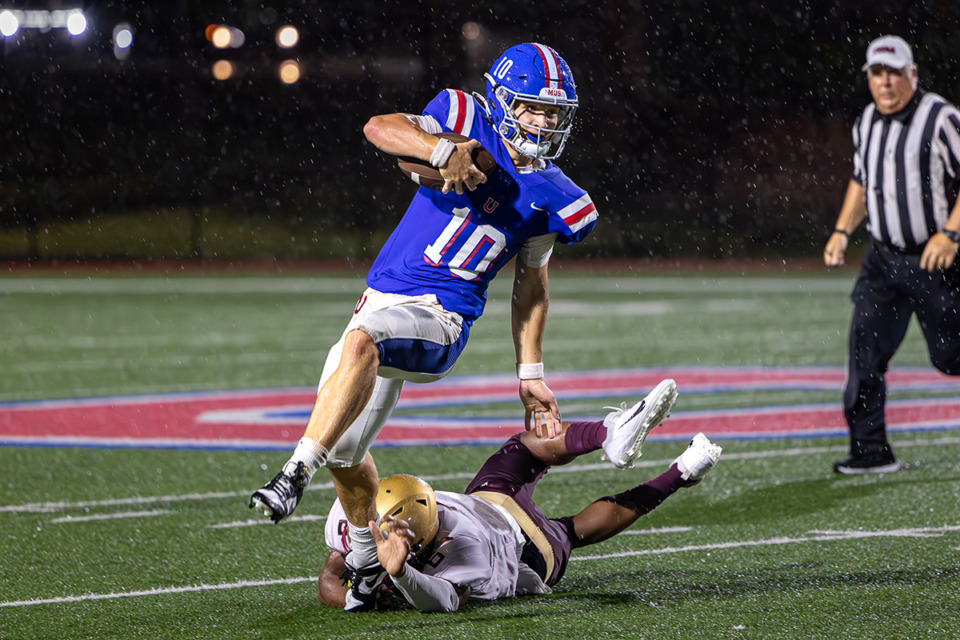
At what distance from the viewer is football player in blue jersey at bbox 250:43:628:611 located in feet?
10.4

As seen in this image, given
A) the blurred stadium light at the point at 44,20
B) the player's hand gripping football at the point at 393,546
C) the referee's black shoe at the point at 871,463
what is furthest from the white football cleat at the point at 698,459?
the blurred stadium light at the point at 44,20

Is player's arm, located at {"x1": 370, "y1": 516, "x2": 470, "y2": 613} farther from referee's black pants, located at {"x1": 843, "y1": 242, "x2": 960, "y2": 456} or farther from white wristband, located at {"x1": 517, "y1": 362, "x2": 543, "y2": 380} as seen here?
referee's black pants, located at {"x1": 843, "y1": 242, "x2": 960, "y2": 456}

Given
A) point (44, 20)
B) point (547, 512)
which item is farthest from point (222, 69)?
point (547, 512)

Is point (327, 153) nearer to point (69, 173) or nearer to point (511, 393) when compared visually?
point (69, 173)

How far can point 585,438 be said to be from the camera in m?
3.66

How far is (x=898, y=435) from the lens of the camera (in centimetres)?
625

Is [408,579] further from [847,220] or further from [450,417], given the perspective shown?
[450,417]

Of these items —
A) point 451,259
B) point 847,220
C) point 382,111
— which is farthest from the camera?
point 382,111

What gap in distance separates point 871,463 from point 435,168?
114 inches

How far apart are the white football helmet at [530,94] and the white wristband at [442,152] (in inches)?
18.2

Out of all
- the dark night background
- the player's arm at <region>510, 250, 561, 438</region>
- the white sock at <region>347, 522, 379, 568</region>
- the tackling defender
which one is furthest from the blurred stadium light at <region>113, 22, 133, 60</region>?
the white sock at <region>347, 522, 379, 568</region>

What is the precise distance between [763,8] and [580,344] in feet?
59.0

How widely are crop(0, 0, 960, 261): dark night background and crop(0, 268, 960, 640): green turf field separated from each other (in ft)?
43.0

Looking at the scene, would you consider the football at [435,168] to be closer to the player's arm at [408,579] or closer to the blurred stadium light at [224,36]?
the player's arm at [408,579]
